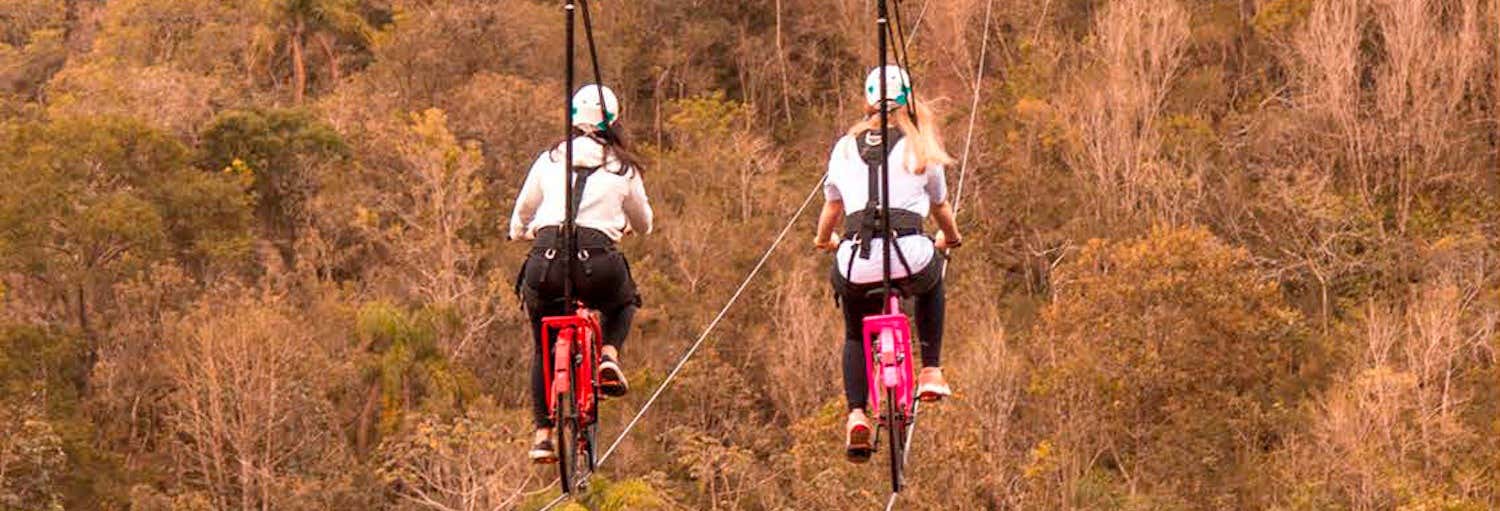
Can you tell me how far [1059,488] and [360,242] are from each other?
46.9 ft

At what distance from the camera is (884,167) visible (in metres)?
8.84

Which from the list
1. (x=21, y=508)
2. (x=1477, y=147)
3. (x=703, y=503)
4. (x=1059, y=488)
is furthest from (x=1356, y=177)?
(x=21, y=508)

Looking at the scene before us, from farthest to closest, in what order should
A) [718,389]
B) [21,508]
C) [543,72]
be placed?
[543,72] < [718,389] < [21,508]

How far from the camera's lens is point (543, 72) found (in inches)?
1855

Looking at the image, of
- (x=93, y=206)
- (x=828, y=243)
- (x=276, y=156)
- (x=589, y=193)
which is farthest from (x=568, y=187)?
(x=276, y=156)

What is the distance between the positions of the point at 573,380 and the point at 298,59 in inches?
1602

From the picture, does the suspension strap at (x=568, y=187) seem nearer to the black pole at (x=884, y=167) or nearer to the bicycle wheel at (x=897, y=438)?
the black pole at (x=884, y=167)

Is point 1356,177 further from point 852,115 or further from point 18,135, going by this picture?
point 18,135

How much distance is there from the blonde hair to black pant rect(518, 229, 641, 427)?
1195mm

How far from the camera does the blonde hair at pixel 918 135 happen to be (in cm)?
897

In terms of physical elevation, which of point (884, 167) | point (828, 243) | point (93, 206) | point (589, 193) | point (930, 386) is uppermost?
point (884, 167)

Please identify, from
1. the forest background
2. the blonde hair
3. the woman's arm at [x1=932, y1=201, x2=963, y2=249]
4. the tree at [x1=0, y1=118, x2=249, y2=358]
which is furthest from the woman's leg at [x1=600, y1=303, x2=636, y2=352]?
the tree at [x1=0, y1=118, x2=249, y2=358]

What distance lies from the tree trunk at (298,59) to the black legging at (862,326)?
40301 millimetres

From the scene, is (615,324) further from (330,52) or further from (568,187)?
(330,52)
